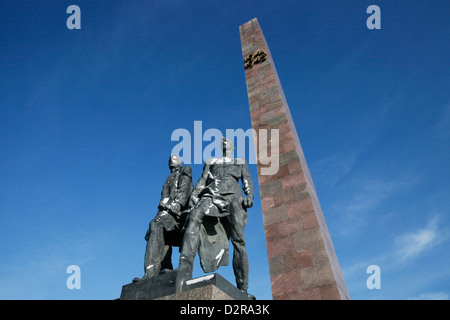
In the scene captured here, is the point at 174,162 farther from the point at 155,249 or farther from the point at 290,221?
the point at 290,221

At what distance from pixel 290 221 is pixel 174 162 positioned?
3356mm

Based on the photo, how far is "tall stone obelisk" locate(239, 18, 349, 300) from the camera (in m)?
6.89

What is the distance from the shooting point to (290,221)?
7984 millimetres

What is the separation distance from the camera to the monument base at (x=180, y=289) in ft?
12.0

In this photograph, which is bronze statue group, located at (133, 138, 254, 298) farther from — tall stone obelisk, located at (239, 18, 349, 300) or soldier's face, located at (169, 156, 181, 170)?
tall stone obelisk, located at (239, 18, 349, 300)

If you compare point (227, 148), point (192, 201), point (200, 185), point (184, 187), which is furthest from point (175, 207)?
point (227, 148)

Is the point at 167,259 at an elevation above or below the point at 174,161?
below

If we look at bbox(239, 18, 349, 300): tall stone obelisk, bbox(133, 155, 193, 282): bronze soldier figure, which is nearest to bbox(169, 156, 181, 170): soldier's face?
bbox(133, 155, 193, 282): bronze soldier figure

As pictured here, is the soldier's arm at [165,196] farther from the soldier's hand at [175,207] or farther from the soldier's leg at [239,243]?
the soldier's leg at [239,243]

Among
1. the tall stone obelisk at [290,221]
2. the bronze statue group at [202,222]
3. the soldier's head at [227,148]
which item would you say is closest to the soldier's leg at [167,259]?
the bronze statue group at [202,222]

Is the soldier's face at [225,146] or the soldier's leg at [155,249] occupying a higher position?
the soldier's face at [225,146]

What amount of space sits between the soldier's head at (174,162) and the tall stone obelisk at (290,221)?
312cm

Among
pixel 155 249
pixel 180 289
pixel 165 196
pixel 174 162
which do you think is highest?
pixel 174 162
